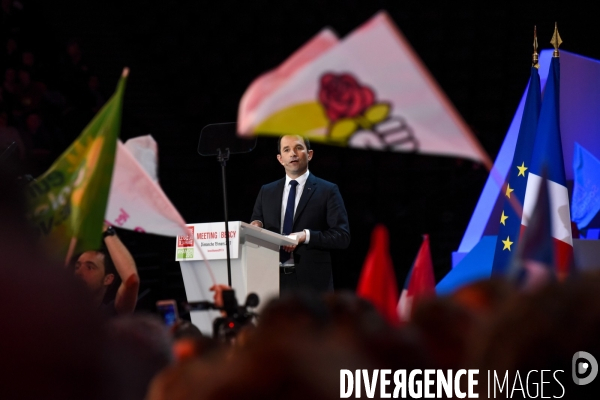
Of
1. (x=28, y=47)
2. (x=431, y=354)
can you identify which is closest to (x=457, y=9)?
(x=28, y=47)

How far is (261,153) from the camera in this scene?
28.5ft

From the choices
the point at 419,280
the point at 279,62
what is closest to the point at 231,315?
the point at 419,280

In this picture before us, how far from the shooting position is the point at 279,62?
9094mm

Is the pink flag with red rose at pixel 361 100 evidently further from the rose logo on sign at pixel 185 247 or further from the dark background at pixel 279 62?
the dark background at pixel 279 62

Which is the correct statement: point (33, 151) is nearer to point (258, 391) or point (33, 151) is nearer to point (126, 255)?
point (126, 255)

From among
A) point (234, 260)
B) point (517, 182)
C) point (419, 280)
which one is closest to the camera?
point (419, 280)

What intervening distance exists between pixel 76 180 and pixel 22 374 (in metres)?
1.36

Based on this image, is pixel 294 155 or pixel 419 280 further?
pixel 294 155

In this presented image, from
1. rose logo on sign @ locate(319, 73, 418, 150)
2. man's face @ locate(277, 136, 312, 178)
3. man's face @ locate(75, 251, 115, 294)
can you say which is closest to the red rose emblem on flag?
rose logo on sign @ locate(319, 73, 418, 150)

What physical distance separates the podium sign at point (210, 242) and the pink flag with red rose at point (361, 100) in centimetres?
200

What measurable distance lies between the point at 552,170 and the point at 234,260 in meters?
1.88

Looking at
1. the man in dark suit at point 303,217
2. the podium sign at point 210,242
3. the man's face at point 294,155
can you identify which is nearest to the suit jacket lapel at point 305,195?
the man in dark suit at point 303,217

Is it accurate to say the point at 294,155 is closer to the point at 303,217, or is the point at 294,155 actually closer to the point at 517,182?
the point at 303,217

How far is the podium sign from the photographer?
13.5 feet
